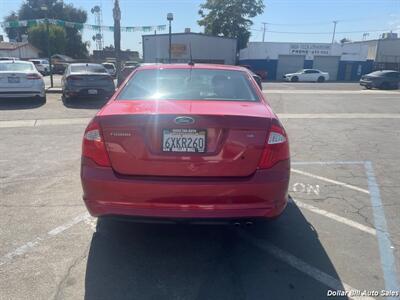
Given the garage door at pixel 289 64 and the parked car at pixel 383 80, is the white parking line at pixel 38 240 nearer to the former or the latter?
the parked car at pixel 383 80

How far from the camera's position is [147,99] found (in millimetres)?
3398

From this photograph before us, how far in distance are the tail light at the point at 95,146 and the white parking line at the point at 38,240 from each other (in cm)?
108

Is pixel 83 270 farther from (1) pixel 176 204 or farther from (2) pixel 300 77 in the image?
(2) pixel 300 77

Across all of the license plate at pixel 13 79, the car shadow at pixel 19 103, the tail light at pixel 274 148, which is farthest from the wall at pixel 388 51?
the tail light at pixel 274 148

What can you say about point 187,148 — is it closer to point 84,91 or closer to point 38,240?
point 38,240

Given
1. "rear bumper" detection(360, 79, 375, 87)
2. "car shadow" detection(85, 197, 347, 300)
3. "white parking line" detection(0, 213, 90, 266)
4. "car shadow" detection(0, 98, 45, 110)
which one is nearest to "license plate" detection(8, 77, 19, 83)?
"car shadow" detection(0, 98, 45, 110)

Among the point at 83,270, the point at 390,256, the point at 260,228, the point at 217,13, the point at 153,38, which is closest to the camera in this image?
the point at 83,270

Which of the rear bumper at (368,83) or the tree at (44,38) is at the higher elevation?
the tree at (44,38)

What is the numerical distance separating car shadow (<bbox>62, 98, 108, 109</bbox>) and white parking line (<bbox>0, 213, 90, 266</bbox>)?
904 centimetres

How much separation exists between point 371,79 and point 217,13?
34.2 meters

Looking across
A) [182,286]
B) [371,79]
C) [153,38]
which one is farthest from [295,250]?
[153,38]

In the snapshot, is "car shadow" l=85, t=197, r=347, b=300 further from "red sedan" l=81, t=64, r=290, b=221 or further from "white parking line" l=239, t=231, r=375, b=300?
"red sedan" l=81, t=64, r=290, b=221

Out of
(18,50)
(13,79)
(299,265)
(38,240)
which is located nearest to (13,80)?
(13,79)

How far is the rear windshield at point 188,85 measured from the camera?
356 cm
